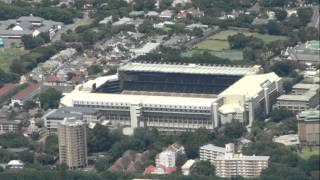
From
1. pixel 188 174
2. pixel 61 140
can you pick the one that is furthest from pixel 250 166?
pixel 61 140

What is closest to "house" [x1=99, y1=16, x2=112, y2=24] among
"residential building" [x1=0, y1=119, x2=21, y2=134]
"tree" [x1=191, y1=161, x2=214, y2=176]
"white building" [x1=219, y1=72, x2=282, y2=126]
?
"white building" [x1=219, y1=72, x2=282, y2=126]

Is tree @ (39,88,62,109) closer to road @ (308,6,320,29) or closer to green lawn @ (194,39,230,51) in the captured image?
green lawn @ (194,39,230,51)

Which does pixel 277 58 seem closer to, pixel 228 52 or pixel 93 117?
pixel 228 52

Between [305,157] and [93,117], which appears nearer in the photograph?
[305,157]

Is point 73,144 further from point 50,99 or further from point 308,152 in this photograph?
point 308,152

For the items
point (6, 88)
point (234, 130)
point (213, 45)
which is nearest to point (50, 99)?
point (6, 88)

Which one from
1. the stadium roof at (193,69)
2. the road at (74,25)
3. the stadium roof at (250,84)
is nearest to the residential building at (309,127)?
the stadium roof at (250,84)
